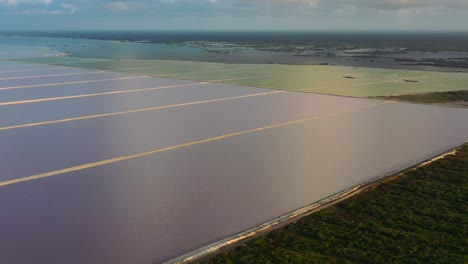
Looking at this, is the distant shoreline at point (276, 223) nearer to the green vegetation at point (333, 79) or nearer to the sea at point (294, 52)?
the green vegetation at point (333, 79)

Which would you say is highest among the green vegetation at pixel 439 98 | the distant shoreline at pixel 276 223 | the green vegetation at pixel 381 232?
the green vegetation at pixel 439 98

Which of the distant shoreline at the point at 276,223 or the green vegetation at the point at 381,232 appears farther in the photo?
the distant shoreline at the point at 276,223

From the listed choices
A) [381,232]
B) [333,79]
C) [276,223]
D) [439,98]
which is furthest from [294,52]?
[381,232]

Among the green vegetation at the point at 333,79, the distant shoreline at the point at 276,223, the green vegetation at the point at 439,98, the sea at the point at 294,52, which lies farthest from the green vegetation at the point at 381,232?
the sea at the point at 294,52

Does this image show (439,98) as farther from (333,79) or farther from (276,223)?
(276,223)

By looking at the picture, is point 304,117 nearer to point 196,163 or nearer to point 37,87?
point 196,163

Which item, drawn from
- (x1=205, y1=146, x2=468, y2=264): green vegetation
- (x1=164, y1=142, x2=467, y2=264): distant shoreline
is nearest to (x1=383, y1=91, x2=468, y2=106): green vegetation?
(x1=164, y1=142, x2=467, y2=264): distant shoreline

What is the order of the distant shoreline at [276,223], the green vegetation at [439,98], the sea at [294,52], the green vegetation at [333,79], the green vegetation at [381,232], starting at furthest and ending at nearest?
1. the sea at [294,52]
2. the green vegetation at [333,79]
3. the green vegetation at [439,98]
4. the distant shoreline at [276,223]
5. the green vegetation at [381,232]
